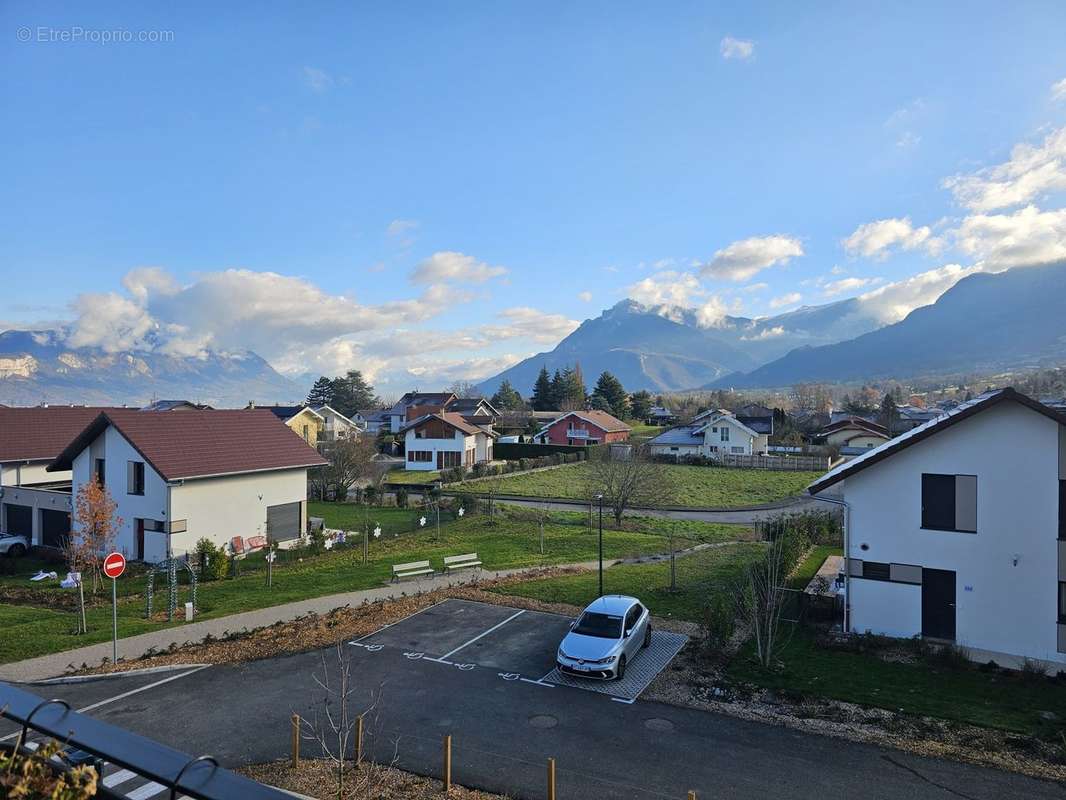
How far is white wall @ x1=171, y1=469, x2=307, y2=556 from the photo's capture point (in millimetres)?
27438

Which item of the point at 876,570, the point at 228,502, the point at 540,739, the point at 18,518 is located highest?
the point at 228,502

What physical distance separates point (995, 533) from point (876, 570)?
3.18 meters

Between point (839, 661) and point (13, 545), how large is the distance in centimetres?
3568

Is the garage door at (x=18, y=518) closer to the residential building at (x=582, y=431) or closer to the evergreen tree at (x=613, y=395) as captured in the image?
the residential building at (x=582, y=431)

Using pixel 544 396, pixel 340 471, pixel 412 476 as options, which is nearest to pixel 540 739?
pixel 340 471

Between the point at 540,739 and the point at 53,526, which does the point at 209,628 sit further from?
the point at 53,526

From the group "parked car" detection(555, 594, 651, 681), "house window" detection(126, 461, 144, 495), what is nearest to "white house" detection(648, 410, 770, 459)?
"house window" detection(126, 461, 144, 495)

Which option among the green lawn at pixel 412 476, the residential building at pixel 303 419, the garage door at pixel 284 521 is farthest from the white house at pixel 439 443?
the garage door at pixel 284 521

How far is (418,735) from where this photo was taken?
39.0 ft

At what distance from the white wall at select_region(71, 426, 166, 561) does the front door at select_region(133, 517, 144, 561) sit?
9 centimetres

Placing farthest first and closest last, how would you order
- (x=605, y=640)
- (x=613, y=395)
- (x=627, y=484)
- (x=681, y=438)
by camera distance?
(x=613, y=395), (x=681, y=438), (x=627, y=484), (x=605, y=640)

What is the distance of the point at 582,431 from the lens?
86.5 m

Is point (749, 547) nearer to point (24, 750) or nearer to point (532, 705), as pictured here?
point (532, 705)

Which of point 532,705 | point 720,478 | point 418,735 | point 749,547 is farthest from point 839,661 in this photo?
point 720,478
